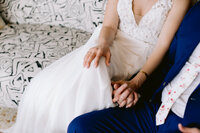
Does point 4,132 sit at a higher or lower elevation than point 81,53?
lower

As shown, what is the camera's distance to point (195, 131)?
0.66 metres

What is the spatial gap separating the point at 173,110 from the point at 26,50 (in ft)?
3.24

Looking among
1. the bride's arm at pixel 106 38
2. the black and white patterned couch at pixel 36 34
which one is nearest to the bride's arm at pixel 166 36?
the bride's arm at pixel 106 38

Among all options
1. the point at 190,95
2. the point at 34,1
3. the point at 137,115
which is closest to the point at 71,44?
the point at 34,1

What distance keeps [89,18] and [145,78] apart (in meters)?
0.76

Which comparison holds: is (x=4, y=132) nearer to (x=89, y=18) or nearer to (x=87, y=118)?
(x=87, y=118)

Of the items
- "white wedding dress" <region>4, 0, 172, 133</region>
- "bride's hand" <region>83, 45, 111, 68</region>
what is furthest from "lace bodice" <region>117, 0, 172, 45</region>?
"bride's hand" <region>83, 45, 111, 68</region>

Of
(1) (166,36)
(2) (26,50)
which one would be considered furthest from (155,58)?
(2) (26,50)

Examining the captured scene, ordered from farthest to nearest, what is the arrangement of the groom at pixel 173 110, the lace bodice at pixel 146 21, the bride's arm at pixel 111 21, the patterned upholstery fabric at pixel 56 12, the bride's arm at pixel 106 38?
1. the patterned upholstery fabric at pixel 56 12
2. the bride's arm at pixel 111 21
3. the lace bodice at pixel 146 21
4. the bride's arm at pixel 106 38
5. the groom at pixel 173 110

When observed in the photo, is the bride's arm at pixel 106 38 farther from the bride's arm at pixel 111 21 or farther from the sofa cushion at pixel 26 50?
the sofa cushion at pixel 26 50

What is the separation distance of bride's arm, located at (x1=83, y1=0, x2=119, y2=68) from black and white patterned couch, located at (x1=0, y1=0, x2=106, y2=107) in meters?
0.33

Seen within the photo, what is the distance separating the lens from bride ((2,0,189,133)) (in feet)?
2.80

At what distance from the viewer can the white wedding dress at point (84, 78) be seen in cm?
85

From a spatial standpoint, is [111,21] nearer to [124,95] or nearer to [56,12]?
[124,95]
